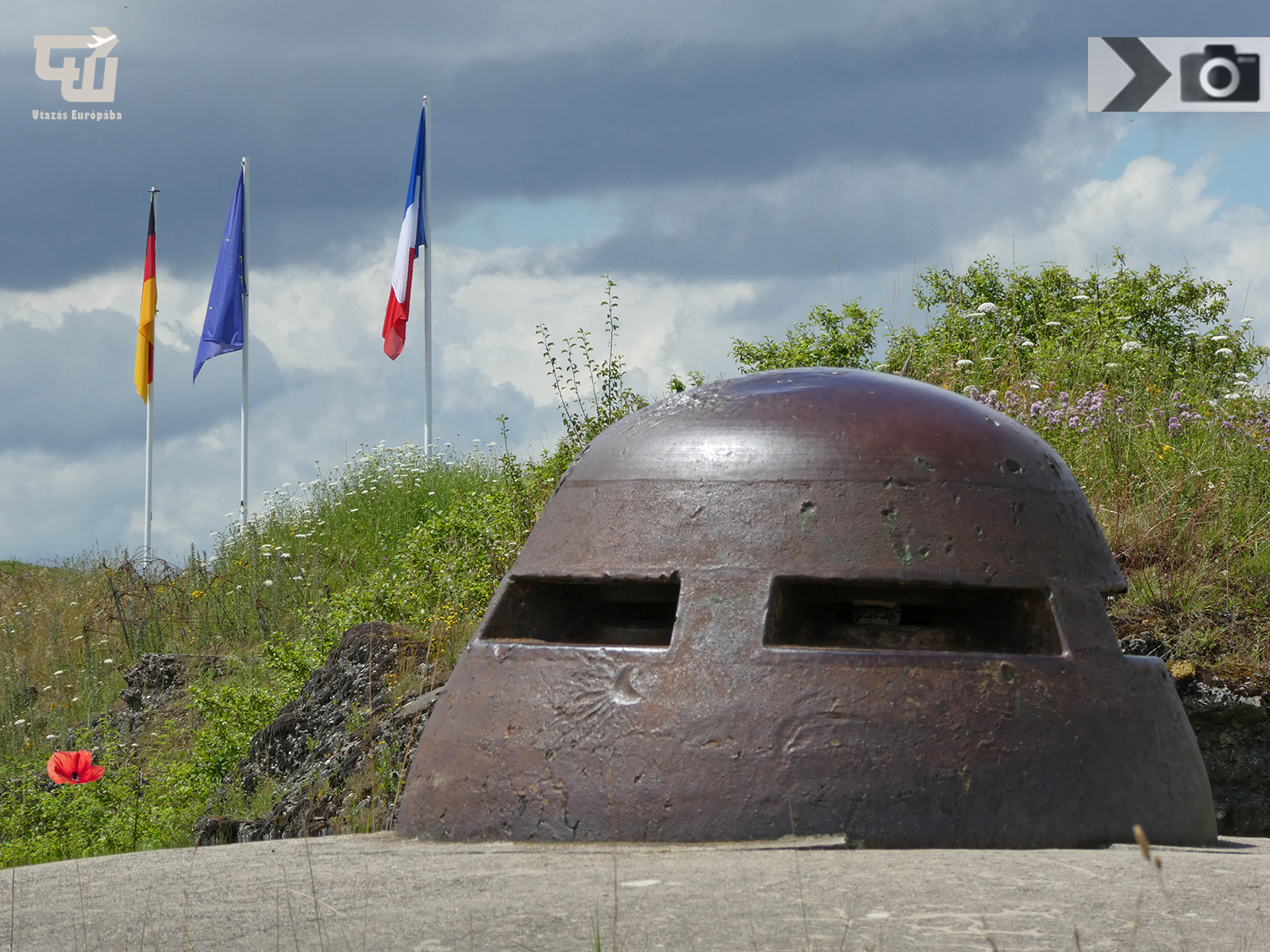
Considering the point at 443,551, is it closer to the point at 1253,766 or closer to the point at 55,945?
the point at 1253,766

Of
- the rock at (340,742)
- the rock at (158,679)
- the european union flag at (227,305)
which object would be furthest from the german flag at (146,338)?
the rock at (340,742)

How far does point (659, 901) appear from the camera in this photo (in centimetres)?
266

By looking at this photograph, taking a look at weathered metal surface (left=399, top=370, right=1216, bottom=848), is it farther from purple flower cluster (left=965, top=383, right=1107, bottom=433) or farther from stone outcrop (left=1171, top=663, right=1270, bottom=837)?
purple flower cluster (left=965, top=383, right=1107, bottom=433)

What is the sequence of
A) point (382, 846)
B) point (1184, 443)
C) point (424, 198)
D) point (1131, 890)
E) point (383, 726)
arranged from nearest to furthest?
point (1131, 890) → point (382, 846) → point (383, 726) → point (1184, 443) → point (424, 198)

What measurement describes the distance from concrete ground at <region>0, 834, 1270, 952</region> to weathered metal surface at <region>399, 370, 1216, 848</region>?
209 mm

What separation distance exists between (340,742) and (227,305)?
11965mm

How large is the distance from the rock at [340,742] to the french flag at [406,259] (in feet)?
32.7

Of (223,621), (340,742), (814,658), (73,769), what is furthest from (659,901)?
(223,621)

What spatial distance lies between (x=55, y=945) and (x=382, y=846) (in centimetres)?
128

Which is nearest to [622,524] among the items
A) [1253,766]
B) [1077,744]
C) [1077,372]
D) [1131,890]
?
[1077,744]

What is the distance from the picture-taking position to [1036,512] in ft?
12.9

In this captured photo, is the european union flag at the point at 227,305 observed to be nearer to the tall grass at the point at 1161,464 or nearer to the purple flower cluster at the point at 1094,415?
the tall grass at the point at 1161,464

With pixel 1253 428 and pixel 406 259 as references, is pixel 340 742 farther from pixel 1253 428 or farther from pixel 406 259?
pixel 406 259

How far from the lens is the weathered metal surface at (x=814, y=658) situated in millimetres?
3486
